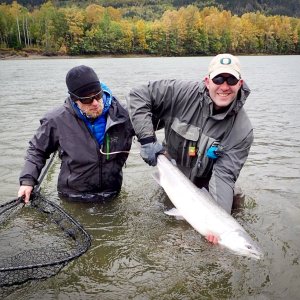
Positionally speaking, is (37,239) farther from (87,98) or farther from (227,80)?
(227,80)

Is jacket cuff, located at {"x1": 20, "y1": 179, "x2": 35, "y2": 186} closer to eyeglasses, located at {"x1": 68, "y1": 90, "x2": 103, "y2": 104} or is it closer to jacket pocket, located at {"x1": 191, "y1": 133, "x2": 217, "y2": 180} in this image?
eyeglasses, located at {"x1": 68, "y1": 90, "x2": 103, "y2": 104}

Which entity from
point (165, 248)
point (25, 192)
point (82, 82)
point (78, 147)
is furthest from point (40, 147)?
point (165, 248)

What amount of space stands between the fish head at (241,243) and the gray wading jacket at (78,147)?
A: 213 centimetres

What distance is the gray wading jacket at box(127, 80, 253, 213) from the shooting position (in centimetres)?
517

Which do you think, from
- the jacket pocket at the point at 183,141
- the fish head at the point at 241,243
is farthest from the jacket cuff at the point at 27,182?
the fish head at the point at 241,243

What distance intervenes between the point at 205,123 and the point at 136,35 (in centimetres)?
A: 9453

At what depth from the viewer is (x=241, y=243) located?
4008 millimetres

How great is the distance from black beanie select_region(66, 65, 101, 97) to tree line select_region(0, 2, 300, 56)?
3123 inches

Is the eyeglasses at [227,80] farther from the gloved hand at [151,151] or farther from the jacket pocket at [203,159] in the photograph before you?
the gloved hand at [151,151]

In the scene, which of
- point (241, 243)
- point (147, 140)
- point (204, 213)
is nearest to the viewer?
point (241, 243)

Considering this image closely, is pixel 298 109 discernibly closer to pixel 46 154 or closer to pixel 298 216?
pixel 298 216

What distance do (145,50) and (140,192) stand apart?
298 feet

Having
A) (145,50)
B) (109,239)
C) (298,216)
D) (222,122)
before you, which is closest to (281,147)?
(298,216)

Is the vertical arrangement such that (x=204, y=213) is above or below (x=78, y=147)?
below
